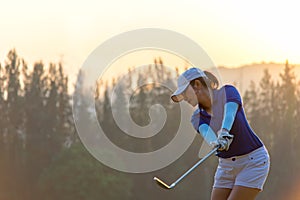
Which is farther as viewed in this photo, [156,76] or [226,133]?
[156,76]

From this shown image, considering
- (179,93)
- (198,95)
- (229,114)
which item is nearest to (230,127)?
(229,114)

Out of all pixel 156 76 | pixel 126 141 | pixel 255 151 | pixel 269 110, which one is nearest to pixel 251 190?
pixel 255 151

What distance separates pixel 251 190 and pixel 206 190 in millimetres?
56229

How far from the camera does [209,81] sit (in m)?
6.07

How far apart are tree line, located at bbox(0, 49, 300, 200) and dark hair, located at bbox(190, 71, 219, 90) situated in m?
51.0

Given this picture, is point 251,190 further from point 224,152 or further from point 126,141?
point 126,141

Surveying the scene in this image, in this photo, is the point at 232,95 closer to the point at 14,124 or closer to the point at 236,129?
the point at 236,129

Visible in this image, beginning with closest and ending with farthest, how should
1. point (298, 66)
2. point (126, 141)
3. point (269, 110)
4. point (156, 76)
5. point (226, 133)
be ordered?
point (226, 133) < point (156, 76) < point (126, 141) < point (298, 66) < point (269, 110)

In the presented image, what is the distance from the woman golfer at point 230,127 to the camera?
19.8 feet

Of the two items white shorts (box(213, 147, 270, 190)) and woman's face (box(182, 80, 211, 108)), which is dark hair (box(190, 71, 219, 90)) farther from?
white shorts (box(213, 147, 270, 190))

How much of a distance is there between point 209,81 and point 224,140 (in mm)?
510

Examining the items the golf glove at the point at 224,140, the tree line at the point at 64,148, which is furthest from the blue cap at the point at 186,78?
the tree line at the point at 64,148

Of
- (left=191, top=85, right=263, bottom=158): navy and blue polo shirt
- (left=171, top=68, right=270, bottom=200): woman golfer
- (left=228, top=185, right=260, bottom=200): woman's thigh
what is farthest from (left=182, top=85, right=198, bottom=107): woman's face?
(left=228, top=185, right=260, bottom=200): woman's thigh

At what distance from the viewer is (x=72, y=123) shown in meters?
Result: 62.6
